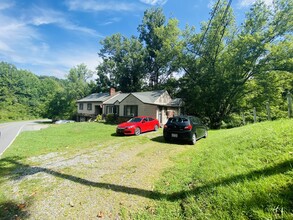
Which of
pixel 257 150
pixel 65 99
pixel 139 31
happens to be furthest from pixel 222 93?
pixel 65 99

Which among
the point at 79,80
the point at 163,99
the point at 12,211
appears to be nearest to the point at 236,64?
the point at 163,99

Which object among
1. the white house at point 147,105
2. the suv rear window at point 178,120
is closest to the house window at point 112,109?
the white house at point 147,105

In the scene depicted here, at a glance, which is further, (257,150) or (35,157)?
(35,157)

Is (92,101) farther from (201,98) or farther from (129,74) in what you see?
(201,98)

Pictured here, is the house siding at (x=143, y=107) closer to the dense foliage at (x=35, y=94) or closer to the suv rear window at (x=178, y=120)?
the suv rear window at (x=178, y=120)

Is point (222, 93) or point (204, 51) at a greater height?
point (204, 51)

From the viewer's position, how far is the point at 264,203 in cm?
254

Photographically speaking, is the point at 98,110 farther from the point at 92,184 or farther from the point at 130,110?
the point at 92,184

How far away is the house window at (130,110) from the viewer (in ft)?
71.2

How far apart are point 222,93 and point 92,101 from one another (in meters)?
23.5

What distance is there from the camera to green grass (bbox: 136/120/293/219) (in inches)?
101

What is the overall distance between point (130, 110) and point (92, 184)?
18.1m

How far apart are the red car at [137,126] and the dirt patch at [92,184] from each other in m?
5.67

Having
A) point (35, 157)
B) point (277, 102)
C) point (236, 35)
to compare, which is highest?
point (236, 35)
